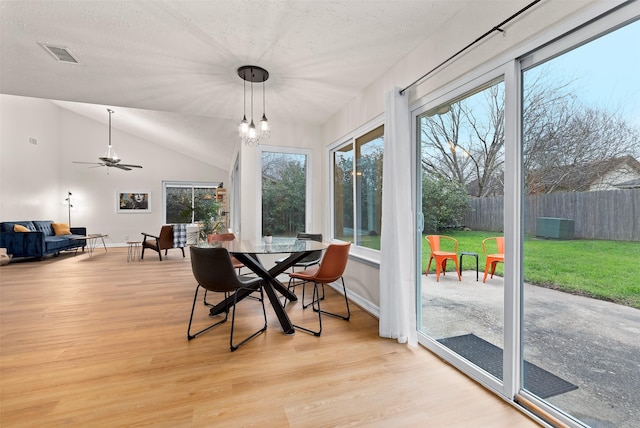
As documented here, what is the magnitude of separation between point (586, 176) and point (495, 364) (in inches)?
51.6

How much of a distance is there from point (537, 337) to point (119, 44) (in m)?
3.71

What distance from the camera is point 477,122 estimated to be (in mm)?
2102

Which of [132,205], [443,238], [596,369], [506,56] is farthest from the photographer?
[132,205]

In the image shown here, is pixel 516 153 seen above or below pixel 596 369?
above

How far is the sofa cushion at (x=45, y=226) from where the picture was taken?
7.14 metres

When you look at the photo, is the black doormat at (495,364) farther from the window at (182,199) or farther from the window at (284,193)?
the window at (182,199)

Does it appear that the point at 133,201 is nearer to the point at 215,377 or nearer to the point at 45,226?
the point at 45,226

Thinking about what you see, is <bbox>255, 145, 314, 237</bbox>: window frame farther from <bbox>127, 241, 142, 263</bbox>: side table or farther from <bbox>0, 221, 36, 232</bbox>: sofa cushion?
<bbox>0, 221, 36, 232</bbox>: sofa cushion

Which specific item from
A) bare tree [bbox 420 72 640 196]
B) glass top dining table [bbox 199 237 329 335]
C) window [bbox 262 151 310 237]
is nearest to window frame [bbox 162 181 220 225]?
window [bbox 262 151 310 237]

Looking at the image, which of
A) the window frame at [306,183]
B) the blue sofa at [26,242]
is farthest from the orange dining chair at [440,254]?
the blue sofa at [26,242]

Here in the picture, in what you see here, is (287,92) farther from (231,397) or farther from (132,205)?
(132,205)

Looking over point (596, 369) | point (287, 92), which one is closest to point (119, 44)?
point (287, 92)

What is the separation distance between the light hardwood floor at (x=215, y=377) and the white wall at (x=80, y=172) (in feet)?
19.1

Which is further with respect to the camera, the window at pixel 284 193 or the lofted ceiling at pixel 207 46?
the window at pixel 284 193
